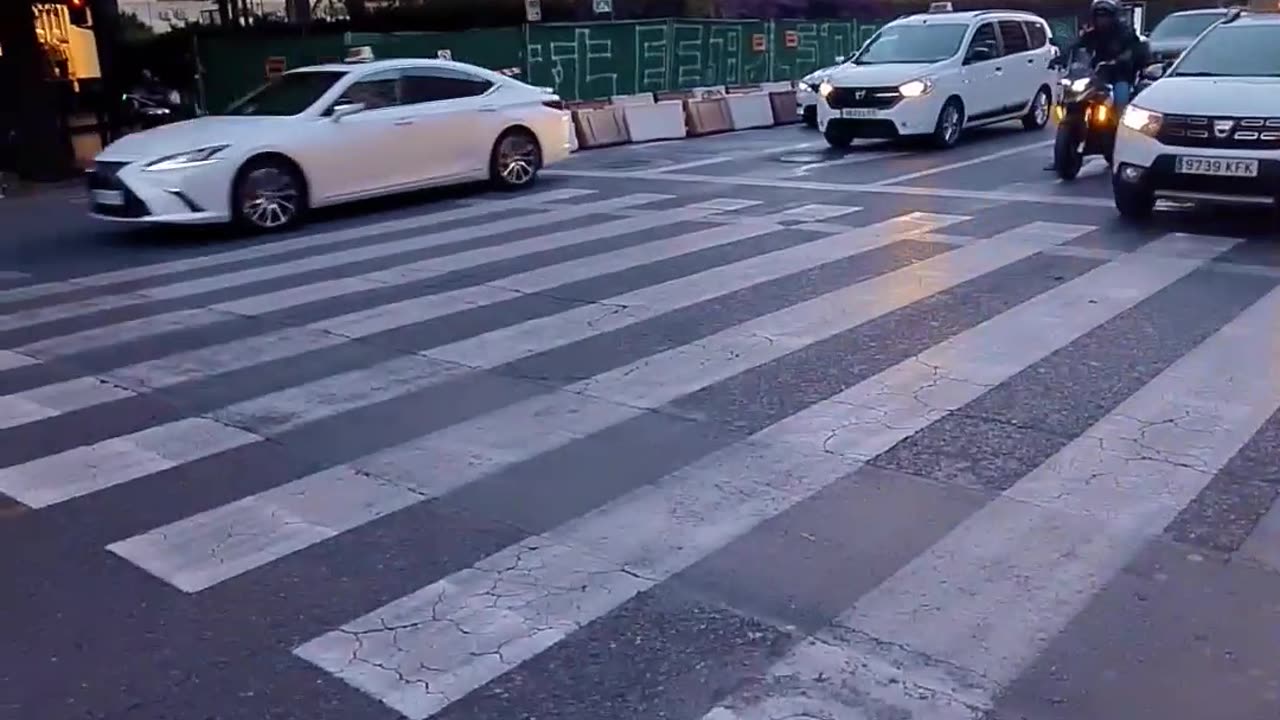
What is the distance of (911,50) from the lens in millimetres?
18031

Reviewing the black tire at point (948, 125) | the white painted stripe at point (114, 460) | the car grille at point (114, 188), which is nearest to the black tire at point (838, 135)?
the black tire at point (948, 125)

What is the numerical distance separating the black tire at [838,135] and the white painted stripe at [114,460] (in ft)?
43.0

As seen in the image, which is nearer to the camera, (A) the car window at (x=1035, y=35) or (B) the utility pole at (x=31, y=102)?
(B) the utility pole at (x=31, y=102)

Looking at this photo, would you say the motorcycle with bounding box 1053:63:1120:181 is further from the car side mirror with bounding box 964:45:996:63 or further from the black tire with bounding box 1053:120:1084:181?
the car side mirror with bounding box 964:45:996:63

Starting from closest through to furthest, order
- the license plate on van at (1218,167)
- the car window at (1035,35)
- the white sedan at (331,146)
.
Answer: the license plate on van at (1218,167), the white sedan at (331,146), the car window at (1035,35)

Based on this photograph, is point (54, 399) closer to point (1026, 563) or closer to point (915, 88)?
point (1026, 563)

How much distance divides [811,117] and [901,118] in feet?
17.2

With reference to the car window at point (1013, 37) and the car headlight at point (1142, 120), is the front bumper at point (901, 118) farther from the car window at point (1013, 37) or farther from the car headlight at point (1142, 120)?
the car headlight at point (1142, 120)

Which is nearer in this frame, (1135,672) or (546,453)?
(1135,672)

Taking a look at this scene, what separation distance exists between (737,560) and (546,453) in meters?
1.40

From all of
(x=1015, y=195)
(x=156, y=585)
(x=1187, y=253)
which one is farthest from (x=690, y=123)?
(x=156, y=585)

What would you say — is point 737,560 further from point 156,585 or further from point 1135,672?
point 156,585

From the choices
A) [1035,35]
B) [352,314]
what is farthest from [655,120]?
[352,314]

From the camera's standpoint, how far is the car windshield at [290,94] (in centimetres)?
1285
